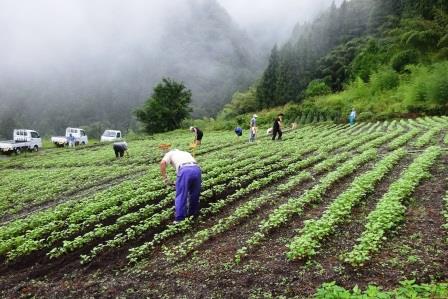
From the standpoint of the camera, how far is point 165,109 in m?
65.4

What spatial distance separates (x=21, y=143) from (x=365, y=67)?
57359 millimetres

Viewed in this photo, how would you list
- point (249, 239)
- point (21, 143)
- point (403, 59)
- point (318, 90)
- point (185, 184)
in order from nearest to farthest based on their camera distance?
1. point (249, 239)
2. point (185, 184)
3. point (21, 143)
4. point (403, 59)
5. point (318, 90)

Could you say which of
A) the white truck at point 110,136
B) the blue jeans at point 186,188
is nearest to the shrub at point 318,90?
the white truck at point 110,136

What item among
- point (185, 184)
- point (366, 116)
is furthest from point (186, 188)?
point (366, 116)

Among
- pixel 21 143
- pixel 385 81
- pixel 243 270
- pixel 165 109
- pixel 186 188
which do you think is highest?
pixel 385 81

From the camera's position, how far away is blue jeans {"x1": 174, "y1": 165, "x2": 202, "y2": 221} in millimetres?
9672

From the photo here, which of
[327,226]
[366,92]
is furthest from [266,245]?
[366,92]

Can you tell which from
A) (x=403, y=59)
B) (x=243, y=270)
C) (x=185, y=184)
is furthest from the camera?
(x=403, y=59)

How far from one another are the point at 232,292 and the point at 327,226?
2.86m

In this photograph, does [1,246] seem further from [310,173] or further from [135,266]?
[310,173]

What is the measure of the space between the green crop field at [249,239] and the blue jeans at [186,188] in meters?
0.48

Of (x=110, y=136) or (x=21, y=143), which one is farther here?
(x=110, y=136)

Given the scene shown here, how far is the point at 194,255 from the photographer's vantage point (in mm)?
7934

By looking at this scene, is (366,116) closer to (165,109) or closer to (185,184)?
(165,109)
